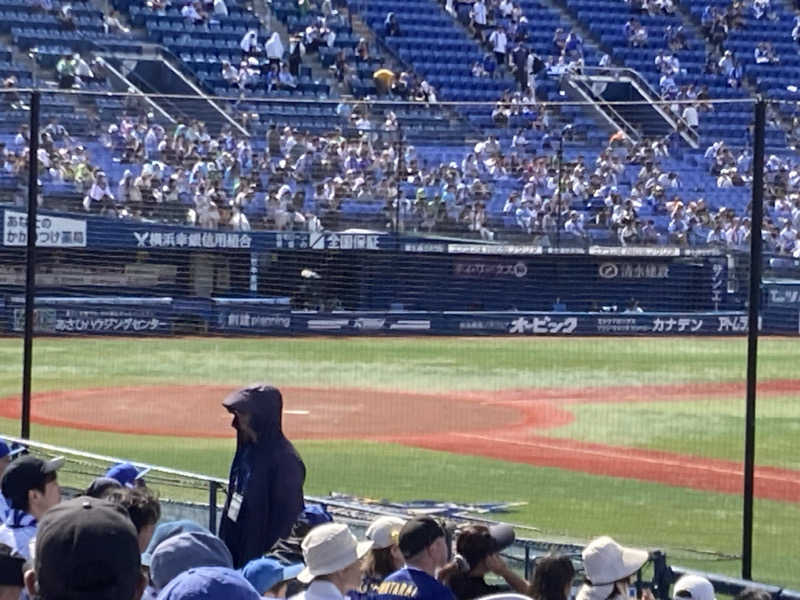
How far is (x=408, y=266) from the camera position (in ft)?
55.8

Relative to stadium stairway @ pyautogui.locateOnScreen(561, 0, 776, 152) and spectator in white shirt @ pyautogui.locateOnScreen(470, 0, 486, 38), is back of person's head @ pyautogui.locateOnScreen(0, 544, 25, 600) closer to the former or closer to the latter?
spectator in white shirt @ pyautogui.locateOnScreen(470, 0, 486, 38)

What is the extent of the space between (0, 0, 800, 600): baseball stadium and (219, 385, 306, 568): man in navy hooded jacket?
38.7 inches

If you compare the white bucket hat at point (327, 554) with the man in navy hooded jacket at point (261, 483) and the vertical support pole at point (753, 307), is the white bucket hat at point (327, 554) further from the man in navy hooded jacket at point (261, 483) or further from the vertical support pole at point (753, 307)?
the vertical support pole at point (753, 307)

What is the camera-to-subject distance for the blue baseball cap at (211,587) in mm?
3639

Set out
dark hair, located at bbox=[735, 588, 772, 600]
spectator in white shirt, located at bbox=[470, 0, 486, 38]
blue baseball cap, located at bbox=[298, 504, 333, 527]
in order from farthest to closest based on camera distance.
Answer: spectator in white shirt, located at bbox=[470, 0, 486, 38]
blue baseball cap, located at bbox=[298, 504, 333, 527]
dark hair, located at bbox=[735, 588, 772, 600]

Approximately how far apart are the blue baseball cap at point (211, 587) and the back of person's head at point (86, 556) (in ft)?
1.29

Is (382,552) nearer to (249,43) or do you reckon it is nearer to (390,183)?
(390,183)

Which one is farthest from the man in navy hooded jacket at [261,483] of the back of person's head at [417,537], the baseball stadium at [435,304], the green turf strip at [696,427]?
the green turf strip at [696,427]

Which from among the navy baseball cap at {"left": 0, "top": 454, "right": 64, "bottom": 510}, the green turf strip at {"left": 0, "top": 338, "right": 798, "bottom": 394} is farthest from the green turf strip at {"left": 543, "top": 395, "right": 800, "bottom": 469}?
the navy baseball cap at {"left": 0, "top": 454, "right": 64, "bottom": 510}

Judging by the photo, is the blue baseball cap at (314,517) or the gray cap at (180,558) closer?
the gray cap at (180,558)

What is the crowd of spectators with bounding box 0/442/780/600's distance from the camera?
318 cm

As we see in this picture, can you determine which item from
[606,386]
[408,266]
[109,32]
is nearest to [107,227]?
[408,266]

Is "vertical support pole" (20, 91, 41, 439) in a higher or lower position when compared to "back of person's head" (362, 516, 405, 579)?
higher

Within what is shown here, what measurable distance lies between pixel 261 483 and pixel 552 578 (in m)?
2.52
